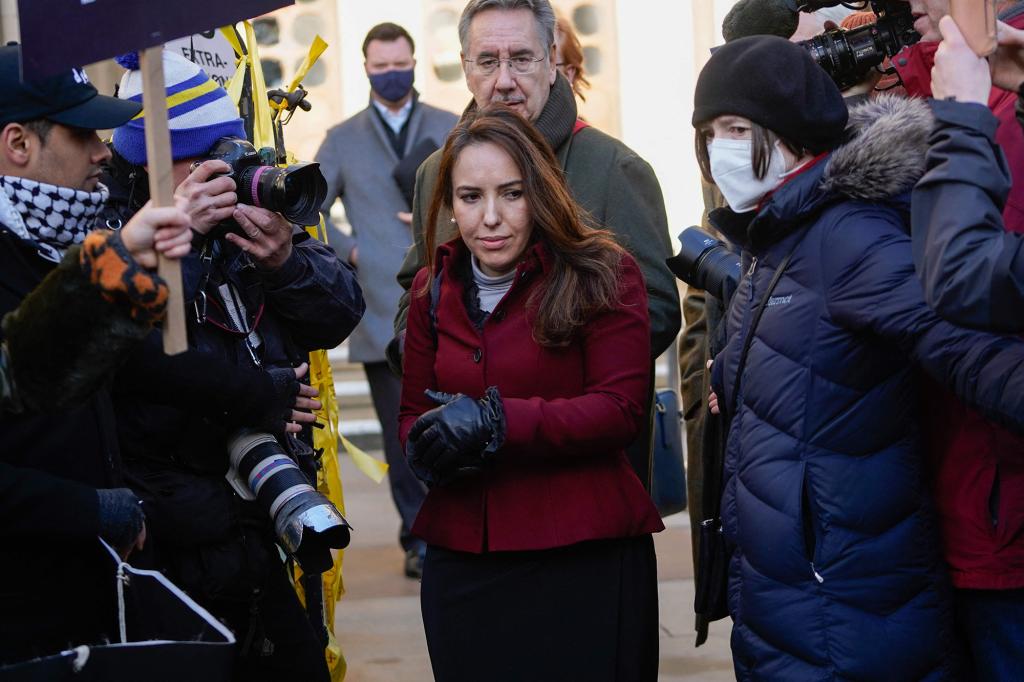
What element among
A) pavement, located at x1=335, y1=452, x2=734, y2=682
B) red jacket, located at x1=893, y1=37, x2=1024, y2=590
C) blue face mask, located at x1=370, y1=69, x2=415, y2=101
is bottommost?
pavement, located at x1=335, y1=452, x2=734, y2=682

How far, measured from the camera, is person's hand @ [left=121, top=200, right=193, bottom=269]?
2.38m

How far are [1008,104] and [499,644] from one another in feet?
5.51

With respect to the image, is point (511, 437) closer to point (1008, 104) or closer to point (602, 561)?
point (602, 561)

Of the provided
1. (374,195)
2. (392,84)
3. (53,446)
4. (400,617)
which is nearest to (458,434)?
(53,446)

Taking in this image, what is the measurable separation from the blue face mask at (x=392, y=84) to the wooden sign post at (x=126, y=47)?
14.8 ft

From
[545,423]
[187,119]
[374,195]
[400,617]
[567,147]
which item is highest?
[187,119]

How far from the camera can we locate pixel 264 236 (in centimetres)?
343

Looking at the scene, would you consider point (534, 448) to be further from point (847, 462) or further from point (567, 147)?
point (567, 147)

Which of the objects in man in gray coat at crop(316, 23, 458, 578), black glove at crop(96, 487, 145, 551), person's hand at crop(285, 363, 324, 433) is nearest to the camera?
black glove at crop(96, 487, 145, 551)

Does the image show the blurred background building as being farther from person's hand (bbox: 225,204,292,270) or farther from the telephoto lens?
the telephoto lens

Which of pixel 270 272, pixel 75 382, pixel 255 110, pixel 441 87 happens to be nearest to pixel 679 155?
pixel 441 87

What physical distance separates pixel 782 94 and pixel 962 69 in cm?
68

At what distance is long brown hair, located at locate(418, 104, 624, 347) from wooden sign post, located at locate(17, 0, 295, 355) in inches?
45.3

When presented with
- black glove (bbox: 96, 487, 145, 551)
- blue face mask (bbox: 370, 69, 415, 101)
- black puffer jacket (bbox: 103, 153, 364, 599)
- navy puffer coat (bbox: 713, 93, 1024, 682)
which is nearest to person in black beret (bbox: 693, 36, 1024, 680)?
navy puffer coat (bbox: 713, 93, 1024, 682)
